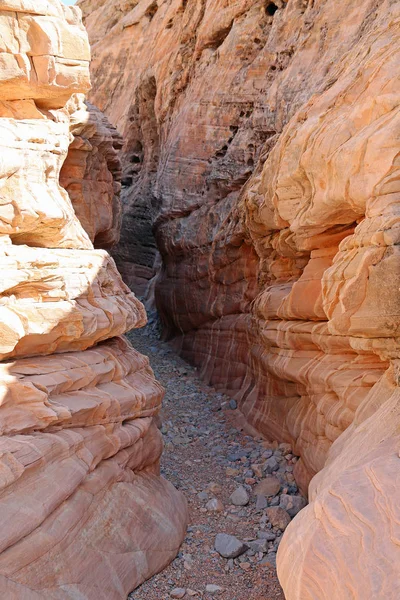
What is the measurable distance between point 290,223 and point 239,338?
4.41m

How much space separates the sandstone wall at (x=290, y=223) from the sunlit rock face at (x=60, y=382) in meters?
2.06

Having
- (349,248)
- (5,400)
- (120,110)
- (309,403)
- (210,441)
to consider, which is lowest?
(210,441)

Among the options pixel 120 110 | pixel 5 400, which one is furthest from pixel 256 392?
pixel 120 110

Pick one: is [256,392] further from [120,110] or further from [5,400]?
[120,110]

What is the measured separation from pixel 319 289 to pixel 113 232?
703 centimetres

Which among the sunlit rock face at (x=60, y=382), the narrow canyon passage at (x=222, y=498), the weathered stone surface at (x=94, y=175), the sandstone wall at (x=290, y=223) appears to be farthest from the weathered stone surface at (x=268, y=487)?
the weathered stone surface at (x=94, y=175)

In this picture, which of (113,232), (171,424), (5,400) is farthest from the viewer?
(113,232)

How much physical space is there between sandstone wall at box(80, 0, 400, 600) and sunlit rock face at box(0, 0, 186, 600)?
81.0 inches

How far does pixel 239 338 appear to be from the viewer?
41.7 ft

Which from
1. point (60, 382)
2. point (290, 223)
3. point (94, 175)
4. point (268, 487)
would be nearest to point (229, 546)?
point (268, 487)

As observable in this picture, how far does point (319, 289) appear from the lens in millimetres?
8664

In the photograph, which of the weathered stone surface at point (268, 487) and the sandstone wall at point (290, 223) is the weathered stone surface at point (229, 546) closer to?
the weathered stone surface at point (268, 487)

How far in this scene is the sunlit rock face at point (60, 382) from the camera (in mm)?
5133

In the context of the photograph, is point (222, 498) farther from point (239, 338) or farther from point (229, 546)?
point (239, 338)
